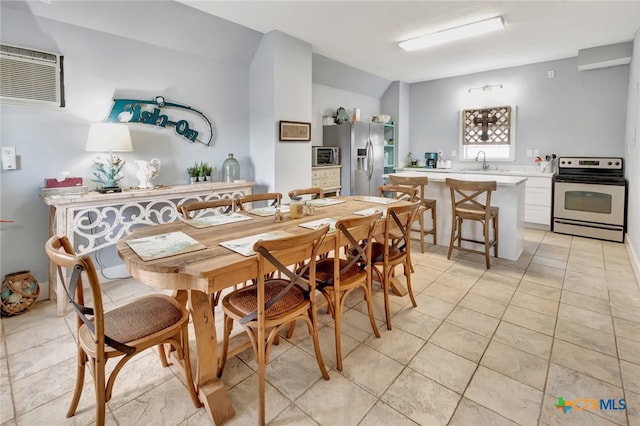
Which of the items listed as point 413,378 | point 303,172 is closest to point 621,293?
point 413,378

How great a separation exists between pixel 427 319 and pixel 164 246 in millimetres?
1887

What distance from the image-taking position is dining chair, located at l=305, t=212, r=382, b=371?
1.88 m

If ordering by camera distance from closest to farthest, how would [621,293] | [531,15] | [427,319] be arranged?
[427,319], [621,293], [531,15]

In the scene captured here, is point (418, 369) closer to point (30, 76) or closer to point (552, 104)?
point (30, 76)

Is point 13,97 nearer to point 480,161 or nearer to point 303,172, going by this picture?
point 303,172

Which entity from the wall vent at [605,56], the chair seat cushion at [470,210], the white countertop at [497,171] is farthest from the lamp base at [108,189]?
the wall vent at [605,56]

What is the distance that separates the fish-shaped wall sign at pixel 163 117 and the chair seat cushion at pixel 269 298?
7.90 ft

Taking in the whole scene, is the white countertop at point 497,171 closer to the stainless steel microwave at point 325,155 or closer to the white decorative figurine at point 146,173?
the stainless steel microwave at point 325,155

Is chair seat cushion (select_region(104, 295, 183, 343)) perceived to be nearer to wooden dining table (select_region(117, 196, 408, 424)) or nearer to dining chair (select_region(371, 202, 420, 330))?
wooden dining table (select_region(117, 196, 408, 424))

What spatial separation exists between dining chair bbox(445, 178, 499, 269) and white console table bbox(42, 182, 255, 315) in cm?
237

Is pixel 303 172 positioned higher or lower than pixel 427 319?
higher

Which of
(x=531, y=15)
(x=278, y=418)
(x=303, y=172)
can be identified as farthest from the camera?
(x=303, y=172)

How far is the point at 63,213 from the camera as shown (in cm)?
259

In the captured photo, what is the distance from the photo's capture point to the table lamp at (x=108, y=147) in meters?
2.82
